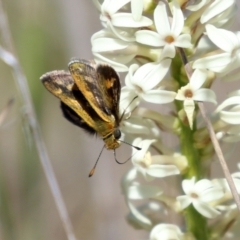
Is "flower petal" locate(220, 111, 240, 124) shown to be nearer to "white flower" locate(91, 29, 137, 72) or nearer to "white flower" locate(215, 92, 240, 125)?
"white flower" locate(215, 92, 240, 125)

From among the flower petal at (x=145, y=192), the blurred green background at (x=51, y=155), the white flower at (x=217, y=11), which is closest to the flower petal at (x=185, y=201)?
the flower petal at (x=145, y=192)

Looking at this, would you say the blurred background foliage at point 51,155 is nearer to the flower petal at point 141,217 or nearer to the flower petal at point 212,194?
the flower petal at point 141,217

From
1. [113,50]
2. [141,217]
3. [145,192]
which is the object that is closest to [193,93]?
[113,50]

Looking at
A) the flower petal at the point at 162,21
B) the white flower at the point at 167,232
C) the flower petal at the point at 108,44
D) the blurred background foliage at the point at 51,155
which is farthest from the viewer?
the blurred background foliage at the point at 51,155

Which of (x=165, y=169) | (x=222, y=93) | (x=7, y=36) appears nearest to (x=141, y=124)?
(x=165, y=169)

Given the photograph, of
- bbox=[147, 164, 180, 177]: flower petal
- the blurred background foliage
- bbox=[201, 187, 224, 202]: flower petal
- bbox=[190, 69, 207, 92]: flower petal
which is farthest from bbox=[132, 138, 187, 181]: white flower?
the blurred background foliage

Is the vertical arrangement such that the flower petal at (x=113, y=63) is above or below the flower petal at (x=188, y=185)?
above

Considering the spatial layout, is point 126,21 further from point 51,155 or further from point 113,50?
point 51,155

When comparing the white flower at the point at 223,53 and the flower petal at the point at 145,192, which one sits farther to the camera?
the flower petal at the point at 145,192
